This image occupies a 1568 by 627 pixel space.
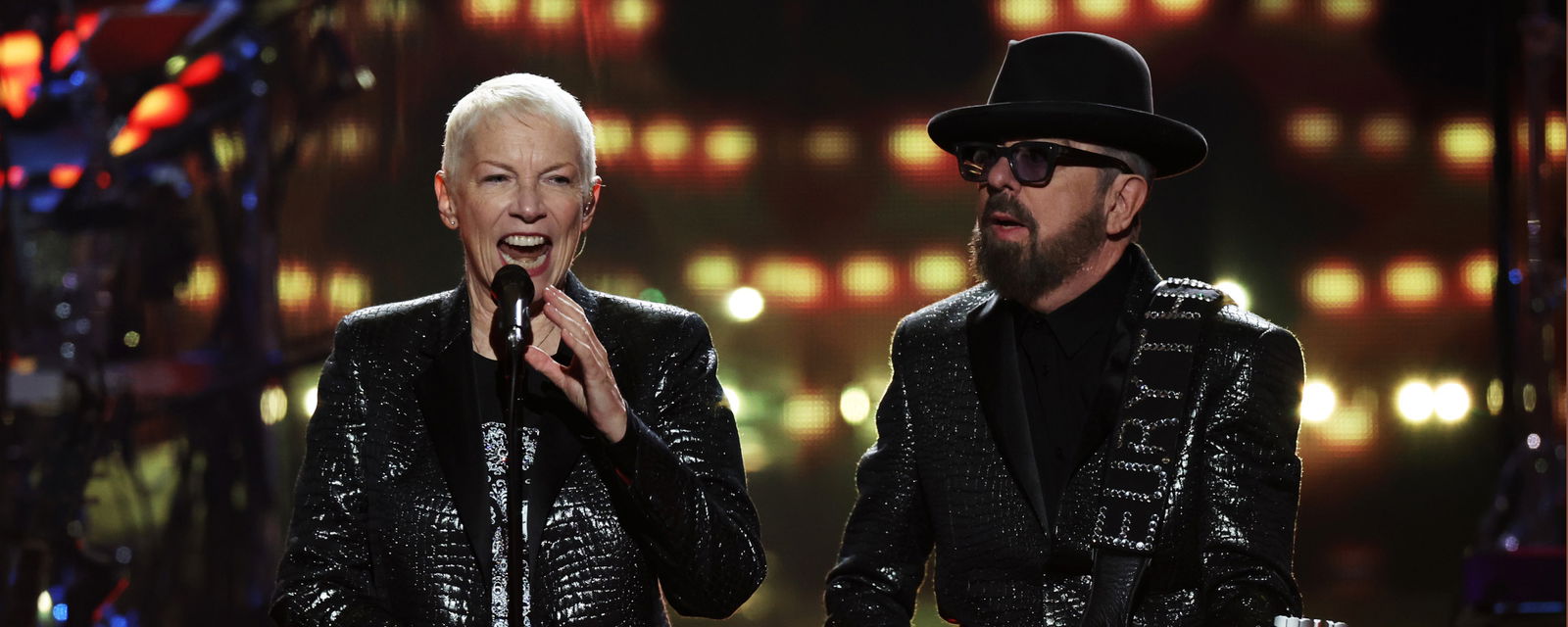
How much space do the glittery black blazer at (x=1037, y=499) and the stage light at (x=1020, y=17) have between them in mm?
2505

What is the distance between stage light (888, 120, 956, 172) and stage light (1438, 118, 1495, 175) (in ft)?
6.05

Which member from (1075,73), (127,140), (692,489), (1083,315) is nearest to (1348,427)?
(1083,315)

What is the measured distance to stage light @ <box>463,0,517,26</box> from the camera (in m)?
5.40

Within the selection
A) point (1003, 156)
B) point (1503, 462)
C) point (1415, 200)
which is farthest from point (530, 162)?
point (1503, 462)

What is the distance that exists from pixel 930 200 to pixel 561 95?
109 inches

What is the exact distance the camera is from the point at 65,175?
5.46m

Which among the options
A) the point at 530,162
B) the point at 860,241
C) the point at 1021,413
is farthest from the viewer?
the point at 860,241

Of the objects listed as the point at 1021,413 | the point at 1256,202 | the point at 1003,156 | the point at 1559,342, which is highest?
the point at 1256,202

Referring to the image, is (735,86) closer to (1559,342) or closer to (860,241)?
(860,241)

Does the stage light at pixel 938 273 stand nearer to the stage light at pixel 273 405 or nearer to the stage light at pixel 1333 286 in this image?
the stage light at pixel 1333 286

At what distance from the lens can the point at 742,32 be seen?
537 cm

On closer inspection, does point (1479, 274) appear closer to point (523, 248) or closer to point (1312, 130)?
point (1312, 130)

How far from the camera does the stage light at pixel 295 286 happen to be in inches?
213

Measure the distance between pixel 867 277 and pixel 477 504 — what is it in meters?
2.90
